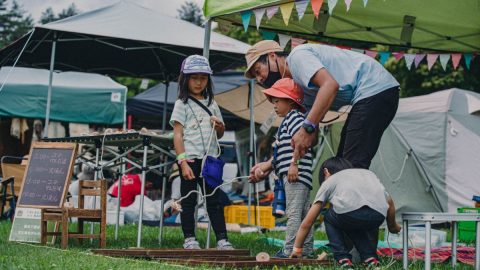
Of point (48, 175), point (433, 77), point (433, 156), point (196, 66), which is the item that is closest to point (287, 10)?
point (196, 66)

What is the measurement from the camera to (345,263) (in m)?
4.29


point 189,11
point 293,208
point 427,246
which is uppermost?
point 189,11

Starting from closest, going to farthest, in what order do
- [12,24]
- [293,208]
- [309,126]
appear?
[309,126] → [293,208] → [12,24]

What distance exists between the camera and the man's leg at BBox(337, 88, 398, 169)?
4480 millimetres

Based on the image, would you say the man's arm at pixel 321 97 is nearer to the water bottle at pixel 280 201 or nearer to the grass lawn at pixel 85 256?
the water bottle at pixel 280 201

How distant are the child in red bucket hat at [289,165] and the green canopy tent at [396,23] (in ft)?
5.07

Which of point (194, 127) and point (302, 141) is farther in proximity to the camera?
point (194, 127)

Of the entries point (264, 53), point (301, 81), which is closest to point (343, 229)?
point (301, 81)

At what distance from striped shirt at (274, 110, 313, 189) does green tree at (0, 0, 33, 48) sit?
1607 inches

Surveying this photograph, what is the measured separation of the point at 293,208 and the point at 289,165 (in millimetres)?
279

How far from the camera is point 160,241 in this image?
6.69 meters

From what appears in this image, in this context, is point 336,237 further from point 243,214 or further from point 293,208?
point 243,214

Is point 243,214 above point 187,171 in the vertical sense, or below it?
below

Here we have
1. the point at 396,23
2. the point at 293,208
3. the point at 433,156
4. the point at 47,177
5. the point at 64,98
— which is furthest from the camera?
the point at 64,98
